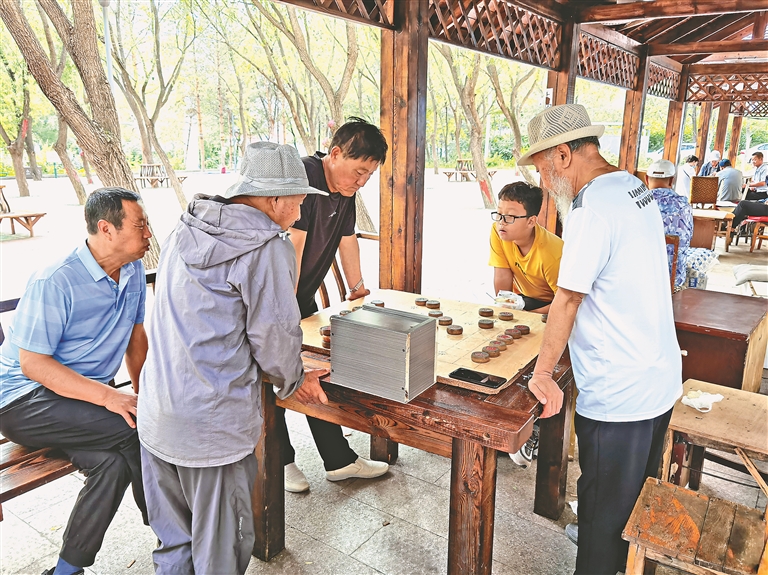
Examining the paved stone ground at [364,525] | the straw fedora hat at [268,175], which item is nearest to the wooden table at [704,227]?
the paved stone ground at [364,525]

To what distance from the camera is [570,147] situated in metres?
1.83

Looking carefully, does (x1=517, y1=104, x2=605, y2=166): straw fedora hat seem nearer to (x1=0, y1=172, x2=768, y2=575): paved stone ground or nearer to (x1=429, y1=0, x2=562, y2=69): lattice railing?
(x1=0, y1=172, x2=768, y2=575): paved stone ground

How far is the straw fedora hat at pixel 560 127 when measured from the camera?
1792 mm

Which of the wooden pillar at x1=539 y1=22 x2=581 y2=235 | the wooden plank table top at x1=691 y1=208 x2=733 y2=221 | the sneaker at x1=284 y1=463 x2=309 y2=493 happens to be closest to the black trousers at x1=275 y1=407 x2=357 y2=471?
the sneaker at x1=284 y1=463 x2=309 y2=493

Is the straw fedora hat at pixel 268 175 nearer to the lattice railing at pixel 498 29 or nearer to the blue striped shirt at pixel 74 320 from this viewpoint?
the blue striped shirt at pixel 74 320

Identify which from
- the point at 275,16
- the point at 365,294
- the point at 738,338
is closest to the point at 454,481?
the point at 365,294

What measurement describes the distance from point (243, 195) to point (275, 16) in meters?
7.48

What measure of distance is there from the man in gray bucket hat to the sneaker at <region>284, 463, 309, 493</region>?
3.28ft

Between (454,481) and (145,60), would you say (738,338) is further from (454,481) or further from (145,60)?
(145,60)

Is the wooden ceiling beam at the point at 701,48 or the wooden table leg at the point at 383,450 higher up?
the wooden ceiling beam at the point at 701,48

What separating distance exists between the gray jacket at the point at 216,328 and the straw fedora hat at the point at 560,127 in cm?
90

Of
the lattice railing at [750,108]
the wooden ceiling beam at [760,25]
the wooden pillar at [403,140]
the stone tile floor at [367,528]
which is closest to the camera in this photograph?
the stone tile floor at [367,528]

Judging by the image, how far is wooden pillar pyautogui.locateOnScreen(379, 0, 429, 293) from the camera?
313 cm

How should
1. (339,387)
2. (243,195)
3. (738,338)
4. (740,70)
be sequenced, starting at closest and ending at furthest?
(243,195), (339,387), (738,338), (740,70)
